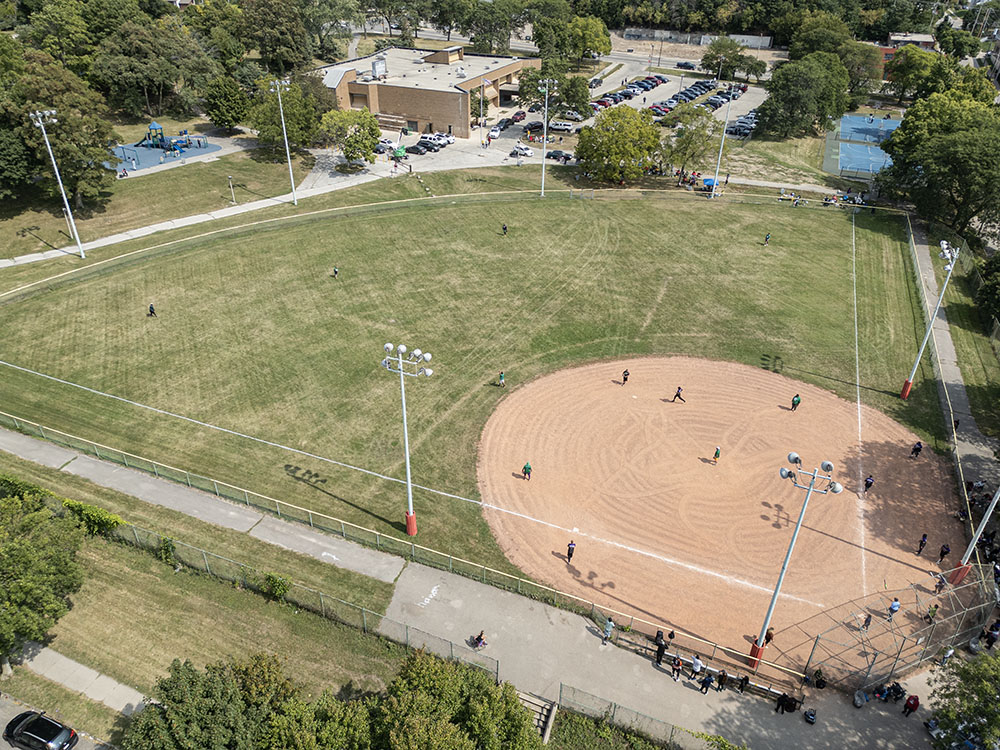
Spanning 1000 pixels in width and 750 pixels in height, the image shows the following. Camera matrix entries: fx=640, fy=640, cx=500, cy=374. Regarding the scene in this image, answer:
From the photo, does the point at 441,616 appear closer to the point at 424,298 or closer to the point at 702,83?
the point at 424,298

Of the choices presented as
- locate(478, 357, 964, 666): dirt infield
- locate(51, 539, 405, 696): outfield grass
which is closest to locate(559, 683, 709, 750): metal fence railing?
locate(478, 357, 964, 666): dirt infield

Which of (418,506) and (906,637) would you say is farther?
(418,506)

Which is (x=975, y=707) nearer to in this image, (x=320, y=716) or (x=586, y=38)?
(x=320, y=716)

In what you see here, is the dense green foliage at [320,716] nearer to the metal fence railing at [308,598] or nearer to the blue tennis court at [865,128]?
the metal fence railing at [308,598]

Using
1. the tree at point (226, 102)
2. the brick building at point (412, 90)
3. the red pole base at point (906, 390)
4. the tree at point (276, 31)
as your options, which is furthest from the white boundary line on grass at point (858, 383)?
the tree at point (276, 31)

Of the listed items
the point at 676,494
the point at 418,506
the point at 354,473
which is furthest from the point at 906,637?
the point at 354,473
